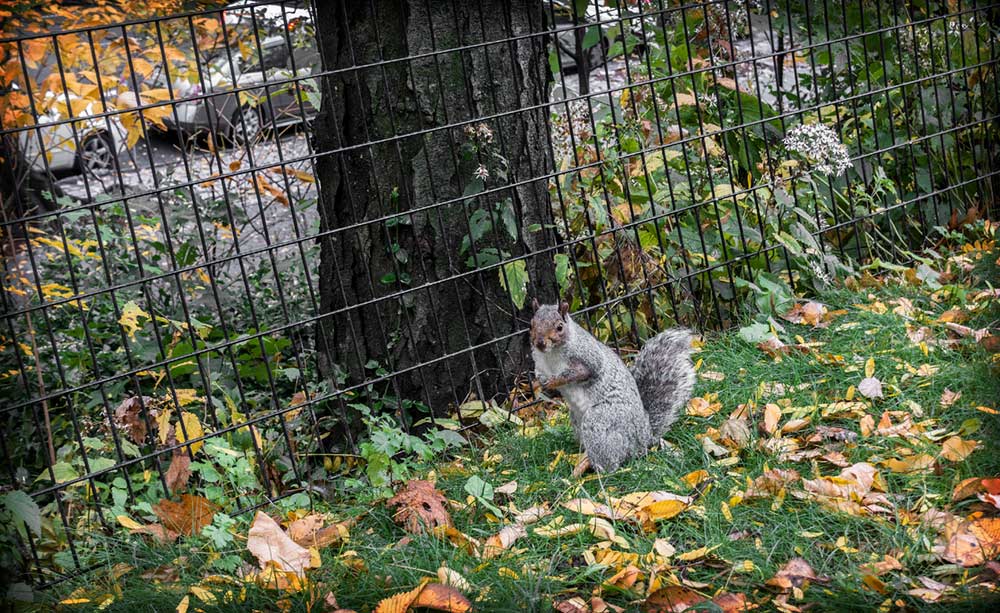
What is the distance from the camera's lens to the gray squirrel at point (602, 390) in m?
3.07

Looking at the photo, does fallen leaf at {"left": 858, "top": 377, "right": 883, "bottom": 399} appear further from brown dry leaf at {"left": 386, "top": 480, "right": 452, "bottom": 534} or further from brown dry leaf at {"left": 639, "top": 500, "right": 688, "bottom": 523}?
brown dry leaf at {"left": 386, "top": 480, "right": 452, "bottom": 534}

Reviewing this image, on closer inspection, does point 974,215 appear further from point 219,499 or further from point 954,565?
point 219,499

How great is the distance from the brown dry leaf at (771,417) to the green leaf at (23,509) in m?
2.39

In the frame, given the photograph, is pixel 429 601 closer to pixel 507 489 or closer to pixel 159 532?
pixel 507 489

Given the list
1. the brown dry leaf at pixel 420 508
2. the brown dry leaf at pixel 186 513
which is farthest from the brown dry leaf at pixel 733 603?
the brown dry leaf at pixel 186 513

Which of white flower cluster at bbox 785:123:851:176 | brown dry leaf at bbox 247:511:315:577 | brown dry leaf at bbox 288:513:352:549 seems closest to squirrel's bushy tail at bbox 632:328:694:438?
brown dry leaf at bbox 288:513:352:549

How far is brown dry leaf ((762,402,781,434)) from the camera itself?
3.15 metres

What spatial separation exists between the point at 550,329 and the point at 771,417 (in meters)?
0.85

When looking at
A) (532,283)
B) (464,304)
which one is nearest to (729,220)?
(532,283)

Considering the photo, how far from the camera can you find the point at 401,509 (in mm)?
2865

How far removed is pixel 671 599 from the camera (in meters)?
2.23

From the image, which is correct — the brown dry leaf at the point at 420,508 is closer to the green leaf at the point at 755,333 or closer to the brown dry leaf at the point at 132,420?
the brown dry leaf at the point at 132,420

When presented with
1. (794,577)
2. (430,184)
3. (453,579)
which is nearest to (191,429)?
(430,184)

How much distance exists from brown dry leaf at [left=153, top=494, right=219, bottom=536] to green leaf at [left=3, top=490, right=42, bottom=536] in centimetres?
36
